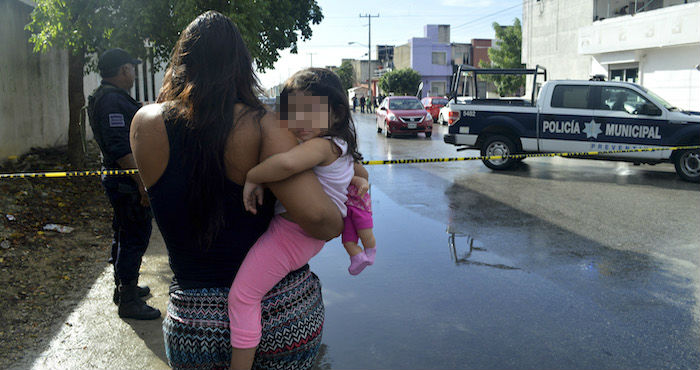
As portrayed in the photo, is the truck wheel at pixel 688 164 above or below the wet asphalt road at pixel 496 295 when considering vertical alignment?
above

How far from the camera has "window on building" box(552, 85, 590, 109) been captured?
475 inches

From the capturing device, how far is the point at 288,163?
67.8 inches

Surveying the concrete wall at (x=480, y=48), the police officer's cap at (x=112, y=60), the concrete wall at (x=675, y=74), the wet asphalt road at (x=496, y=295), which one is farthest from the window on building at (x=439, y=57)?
the police officer's cap at (x=112, y=60)

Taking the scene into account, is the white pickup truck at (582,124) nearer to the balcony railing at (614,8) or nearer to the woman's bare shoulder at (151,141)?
the woman's bare shoulder at (151,141)

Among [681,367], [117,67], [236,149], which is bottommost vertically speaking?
[681,367]

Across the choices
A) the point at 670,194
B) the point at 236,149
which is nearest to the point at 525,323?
the point at 236,149

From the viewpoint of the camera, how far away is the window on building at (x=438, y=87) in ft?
234

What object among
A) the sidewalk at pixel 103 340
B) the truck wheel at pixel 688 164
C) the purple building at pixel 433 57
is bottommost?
the sidewalk at pixel 103 340

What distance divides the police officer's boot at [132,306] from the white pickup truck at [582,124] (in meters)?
9.63

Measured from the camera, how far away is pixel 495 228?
7543mm

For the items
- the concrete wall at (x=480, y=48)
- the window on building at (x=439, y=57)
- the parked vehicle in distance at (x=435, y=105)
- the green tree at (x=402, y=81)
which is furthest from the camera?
the window on building at (x=439, y=57)

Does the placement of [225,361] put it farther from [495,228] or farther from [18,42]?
[18,42]

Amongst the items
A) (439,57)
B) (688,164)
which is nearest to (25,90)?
(688,164)

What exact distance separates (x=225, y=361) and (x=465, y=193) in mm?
8613
